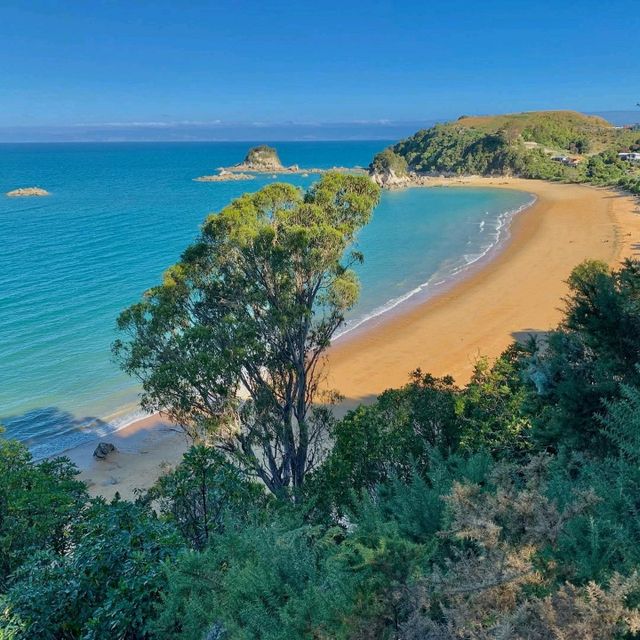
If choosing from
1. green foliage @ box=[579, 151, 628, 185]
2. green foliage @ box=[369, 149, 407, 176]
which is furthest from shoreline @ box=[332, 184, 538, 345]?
green foliage @ box=[369, 149, 407, 176]

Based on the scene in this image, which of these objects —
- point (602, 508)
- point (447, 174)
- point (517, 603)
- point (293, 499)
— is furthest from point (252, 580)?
point (447, 174)

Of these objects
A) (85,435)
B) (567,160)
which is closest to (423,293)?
(85,435)

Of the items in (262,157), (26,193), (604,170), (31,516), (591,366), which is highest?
(591,366)

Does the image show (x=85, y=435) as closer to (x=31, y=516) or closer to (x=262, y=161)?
(x=31, y=516)

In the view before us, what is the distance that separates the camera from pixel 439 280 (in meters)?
35.2

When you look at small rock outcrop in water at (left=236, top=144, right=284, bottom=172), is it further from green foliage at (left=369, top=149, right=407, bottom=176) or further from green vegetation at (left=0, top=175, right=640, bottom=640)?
green vegetation at (left=0, top=175, right=640, bottom=640)

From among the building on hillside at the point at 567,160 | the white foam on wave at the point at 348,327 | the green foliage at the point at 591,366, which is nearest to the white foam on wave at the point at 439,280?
the white foam on wave at the point at 348,327

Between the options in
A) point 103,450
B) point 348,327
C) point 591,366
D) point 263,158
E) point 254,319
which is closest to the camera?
point 591,366

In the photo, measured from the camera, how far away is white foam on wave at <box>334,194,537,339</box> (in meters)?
27.8

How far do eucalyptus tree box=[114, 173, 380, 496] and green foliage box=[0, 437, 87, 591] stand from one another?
9.57ft

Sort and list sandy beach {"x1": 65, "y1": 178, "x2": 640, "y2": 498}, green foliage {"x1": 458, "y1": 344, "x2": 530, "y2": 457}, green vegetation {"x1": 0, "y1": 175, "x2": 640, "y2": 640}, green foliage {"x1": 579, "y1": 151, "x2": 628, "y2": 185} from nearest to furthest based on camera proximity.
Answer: green vegetation {"x1": 0, "y1": 175, "x2": 640, "y2": 640}
green foliage {"x1": 458, "y1": 344, "x2": 530, "y2": 457}
sandy beach {"x1": 65, "y1": 178, "x2": 640, "y2": 498}
green foliage {"x1": 579, "y1": 151, "x2": 628, "y2": 185}

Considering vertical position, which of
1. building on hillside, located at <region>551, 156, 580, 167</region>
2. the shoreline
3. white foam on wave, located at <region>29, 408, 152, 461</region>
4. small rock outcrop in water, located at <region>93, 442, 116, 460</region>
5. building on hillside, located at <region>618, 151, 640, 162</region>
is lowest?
white foam on wave, located at <region>29, 408, 152, 461</region>

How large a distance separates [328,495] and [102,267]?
31932 mm

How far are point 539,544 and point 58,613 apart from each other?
4679 millimetres
